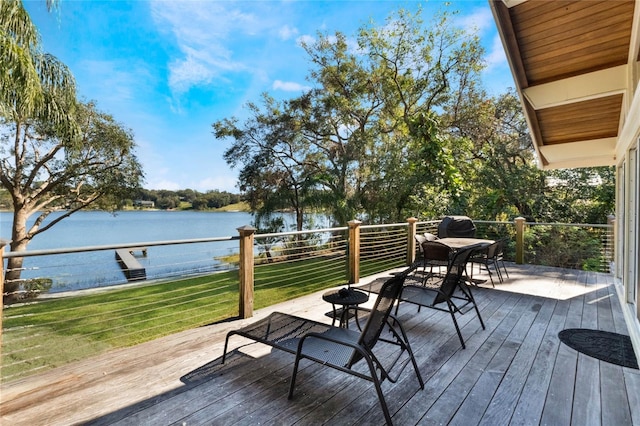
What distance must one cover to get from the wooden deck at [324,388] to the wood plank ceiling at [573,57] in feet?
9.64

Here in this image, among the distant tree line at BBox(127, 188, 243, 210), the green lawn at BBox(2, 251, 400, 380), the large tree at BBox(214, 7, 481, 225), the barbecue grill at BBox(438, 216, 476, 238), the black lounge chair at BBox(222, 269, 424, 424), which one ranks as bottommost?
the green lawn at BBox(2, 251, 400, 380)

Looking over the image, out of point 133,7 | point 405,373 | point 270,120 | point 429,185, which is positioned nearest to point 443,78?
point 429,185

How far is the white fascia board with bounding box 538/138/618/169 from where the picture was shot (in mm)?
5617

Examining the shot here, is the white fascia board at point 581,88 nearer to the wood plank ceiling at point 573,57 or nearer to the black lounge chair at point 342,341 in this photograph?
the wood plank ceiling at point 573,57

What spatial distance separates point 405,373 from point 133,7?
17.0m

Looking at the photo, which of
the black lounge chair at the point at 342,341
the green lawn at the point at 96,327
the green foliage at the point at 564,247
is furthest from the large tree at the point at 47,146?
the green foliage at the point at 564,247

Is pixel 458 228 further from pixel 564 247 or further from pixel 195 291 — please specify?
pixel 195 291

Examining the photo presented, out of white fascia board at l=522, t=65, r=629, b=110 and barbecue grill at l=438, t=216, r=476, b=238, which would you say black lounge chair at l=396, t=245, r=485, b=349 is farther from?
barbecue grill at l=438, t=216, r=476, b=238

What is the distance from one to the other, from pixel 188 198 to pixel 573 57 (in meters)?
19.9

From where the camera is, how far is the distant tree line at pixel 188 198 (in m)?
15.1

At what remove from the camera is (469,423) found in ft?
6.70

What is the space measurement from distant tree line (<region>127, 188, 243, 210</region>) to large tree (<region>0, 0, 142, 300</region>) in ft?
5.59

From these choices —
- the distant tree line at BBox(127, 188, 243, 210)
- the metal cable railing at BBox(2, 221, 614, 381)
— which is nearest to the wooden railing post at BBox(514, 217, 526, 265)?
the metal cable railing at BBox(2, 221, 614, 381)

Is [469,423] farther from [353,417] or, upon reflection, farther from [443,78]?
[443,78]
